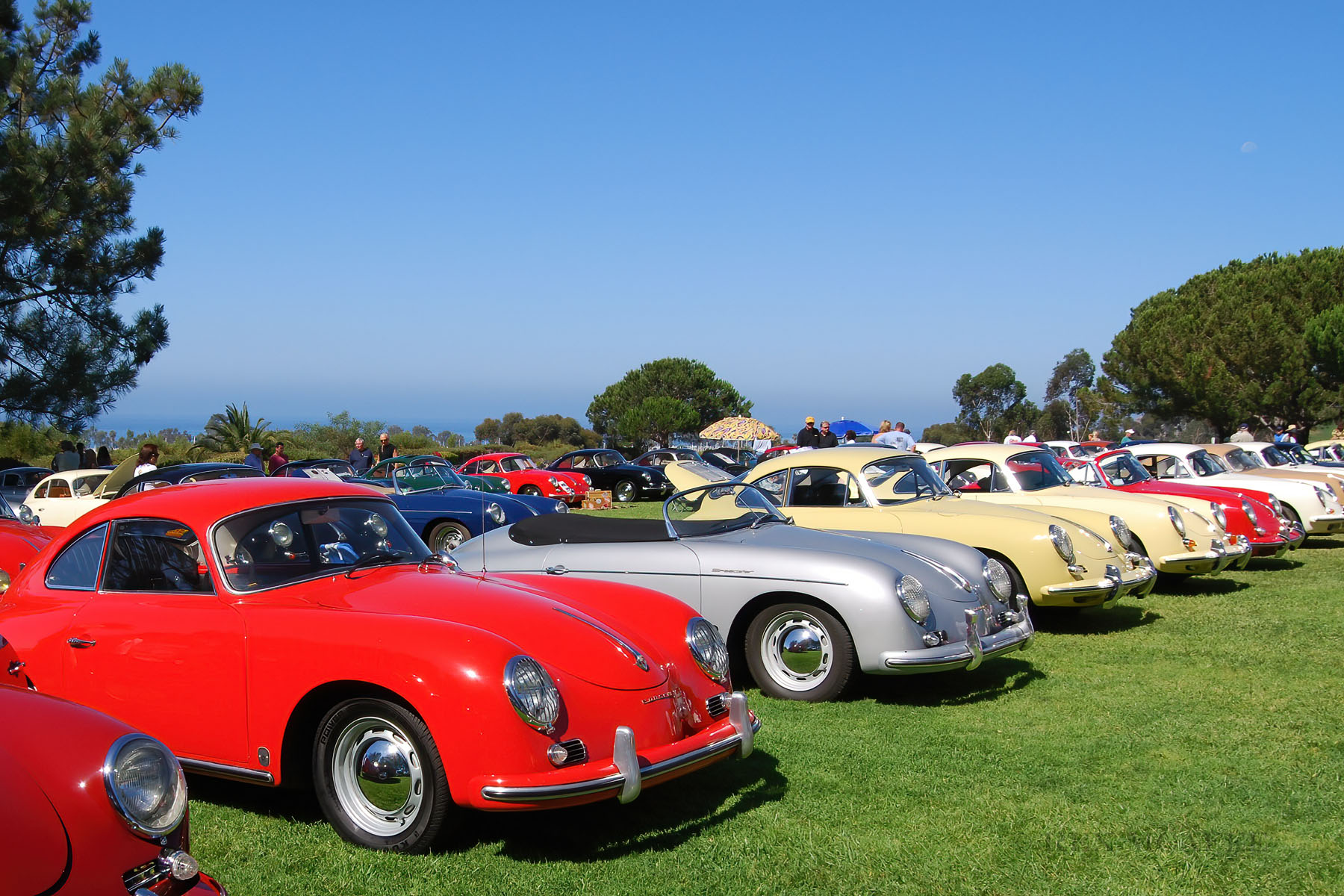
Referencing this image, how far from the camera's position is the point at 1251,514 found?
39.3 feet

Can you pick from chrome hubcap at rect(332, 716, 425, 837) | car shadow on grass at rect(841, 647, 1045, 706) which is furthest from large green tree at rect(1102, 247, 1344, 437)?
chrome hubcap at rect(332, 716, 425, 837)

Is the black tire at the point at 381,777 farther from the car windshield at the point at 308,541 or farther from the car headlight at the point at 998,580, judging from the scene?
the car headlight at the point at 998,580

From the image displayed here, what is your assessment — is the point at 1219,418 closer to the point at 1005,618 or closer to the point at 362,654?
the point at 1005,618

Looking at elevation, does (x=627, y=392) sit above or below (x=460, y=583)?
above

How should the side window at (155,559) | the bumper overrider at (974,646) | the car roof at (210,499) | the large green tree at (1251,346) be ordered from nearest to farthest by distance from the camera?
1. the side window at (155,559)
2. the car roof at (210,499)
3. the bumper overrider at (974,646)
4. the large green tree at (1251,346)

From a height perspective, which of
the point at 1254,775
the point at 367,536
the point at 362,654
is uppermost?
the point at 367,536

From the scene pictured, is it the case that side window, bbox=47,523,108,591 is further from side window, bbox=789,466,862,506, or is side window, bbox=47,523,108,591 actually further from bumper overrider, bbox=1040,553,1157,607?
bumper overrider, bbox=1040,553,1157,607

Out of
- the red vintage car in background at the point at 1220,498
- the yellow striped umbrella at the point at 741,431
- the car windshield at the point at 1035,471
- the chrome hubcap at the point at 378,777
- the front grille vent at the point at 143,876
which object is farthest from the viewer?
the yellow striped umbrella at the point at 741,431

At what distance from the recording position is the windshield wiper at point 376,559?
15.7ft

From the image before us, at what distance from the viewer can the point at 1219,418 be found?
4116 centimetres

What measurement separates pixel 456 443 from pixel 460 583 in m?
48.6

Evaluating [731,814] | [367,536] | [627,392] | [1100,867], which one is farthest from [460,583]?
[627,392]

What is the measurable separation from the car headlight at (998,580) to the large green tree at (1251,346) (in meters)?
35.3

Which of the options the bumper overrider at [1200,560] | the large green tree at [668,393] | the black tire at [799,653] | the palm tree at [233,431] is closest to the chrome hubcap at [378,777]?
the black tire at [799,653]
